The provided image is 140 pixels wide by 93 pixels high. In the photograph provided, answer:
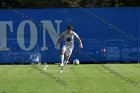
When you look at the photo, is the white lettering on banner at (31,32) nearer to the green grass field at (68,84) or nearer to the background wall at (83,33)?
the background wall at (83,33)

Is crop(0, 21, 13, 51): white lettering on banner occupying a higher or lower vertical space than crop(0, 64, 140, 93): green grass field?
higher

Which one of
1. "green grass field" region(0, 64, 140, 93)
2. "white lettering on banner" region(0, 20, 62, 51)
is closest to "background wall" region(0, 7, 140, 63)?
"white lettering on banner" region(0, 20, 62, 51)

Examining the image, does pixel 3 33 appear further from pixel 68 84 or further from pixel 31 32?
pixel 68 84

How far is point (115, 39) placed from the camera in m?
33.3

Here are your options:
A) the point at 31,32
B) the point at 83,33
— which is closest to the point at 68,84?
the point at 83,33

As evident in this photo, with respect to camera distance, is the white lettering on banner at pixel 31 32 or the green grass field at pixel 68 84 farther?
the white lettering on banner at pixel 31 32

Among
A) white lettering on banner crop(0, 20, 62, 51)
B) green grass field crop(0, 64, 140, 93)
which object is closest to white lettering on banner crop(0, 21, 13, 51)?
white lettering on banner crop(0, 20, 62, 51)

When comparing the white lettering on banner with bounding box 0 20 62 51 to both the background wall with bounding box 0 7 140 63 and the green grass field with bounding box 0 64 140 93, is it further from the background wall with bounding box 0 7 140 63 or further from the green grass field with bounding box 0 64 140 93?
the green grass field with bounding box 0 64 140 93

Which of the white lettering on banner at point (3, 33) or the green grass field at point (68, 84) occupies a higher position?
the white lettering on banner at point (3, 33)

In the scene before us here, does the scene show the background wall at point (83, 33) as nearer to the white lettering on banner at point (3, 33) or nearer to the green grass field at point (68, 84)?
the white lettering on banner at point (3, 33)

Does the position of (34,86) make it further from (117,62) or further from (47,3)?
(47,3)

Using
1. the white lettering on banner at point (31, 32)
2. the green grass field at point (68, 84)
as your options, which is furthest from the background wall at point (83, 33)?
the green grass field at point (68, 84)

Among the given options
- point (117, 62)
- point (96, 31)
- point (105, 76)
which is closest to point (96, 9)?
point (96, 31)

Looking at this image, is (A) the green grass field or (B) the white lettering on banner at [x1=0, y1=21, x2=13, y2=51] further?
(B) the white lettering on banner at [x1=0, y1=21, x2=13, y2=51]
